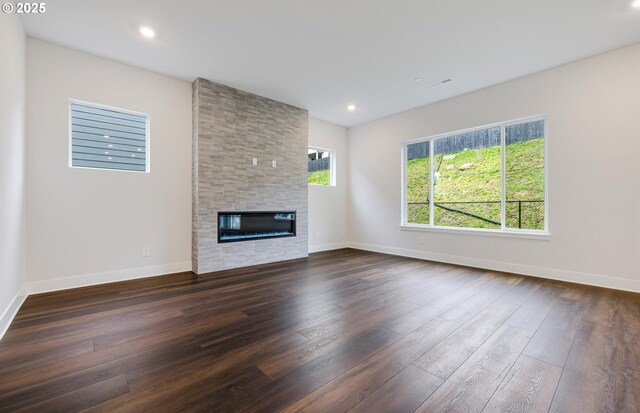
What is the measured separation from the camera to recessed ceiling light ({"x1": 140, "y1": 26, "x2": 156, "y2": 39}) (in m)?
2.93

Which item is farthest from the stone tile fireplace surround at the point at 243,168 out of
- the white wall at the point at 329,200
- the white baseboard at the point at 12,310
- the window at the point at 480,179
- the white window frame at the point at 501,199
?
the window at the point at 480,179

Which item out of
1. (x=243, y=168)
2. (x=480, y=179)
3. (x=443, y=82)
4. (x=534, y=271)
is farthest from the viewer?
(x=480, y=179)

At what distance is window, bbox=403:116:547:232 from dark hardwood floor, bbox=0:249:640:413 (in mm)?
1322

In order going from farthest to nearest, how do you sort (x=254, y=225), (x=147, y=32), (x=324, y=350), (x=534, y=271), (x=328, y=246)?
(x=328, y=246), (x=254, y=225), (x=534, y=271), (x=147, y=32), (x=324, y=350)

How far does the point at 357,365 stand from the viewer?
1735mm

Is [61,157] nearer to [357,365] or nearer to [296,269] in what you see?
[296,269]

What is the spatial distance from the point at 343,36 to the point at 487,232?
3635 millimetres

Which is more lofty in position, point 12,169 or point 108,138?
point 108,138

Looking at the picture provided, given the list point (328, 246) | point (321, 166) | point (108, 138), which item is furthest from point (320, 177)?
point (108, 138)

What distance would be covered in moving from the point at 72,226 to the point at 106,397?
9.09ft

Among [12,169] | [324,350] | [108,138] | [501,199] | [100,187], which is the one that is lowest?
[324,350]

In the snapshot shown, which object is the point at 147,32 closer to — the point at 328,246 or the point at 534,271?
the point at 328,246

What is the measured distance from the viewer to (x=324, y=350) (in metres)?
1.91

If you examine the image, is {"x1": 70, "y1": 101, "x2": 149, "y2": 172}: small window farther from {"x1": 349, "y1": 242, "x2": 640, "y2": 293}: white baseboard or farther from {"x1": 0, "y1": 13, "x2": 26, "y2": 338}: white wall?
{"x1": 349, "y1": 242, "x2": 640, "y2": 293}: white baseboard
